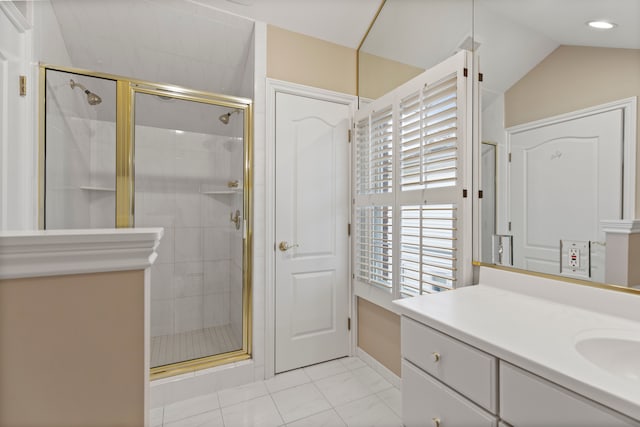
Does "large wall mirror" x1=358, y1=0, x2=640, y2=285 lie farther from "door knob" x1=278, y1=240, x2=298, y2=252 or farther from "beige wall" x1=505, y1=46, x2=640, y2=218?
"door knob" x1=278, y1=240, x2=298, y2=252

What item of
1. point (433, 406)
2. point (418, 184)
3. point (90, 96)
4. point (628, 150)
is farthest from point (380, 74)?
point (433, 406)

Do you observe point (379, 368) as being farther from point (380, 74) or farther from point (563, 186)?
point (380, 74)

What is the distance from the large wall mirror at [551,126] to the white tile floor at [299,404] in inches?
42.4

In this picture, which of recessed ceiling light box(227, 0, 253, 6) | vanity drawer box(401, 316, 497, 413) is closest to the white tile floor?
vanity drawer box(401, 316, 497, 413)

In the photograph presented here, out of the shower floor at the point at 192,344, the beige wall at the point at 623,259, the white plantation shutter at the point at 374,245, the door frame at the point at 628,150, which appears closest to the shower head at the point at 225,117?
the white plantation shutter at the point at 374,245

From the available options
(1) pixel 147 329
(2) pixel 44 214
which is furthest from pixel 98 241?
(2) pixel 44 214

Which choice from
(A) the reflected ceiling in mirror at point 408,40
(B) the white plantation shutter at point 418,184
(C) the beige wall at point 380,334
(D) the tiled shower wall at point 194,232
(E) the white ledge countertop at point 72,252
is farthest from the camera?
(D) the tiled shower wall at point 194,232

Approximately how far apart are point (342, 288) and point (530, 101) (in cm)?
168

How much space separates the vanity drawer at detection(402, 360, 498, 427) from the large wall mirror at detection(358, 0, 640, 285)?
2.16 feet

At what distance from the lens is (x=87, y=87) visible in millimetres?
1767

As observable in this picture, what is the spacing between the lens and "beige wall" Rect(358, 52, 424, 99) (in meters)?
1.86

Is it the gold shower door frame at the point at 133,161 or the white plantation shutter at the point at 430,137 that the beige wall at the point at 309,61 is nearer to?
the gold shower door frame at the point at 133,161

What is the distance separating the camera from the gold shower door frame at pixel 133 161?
5.21 feet

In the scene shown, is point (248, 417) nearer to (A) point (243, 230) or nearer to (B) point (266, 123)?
(A) point (243, 230)
